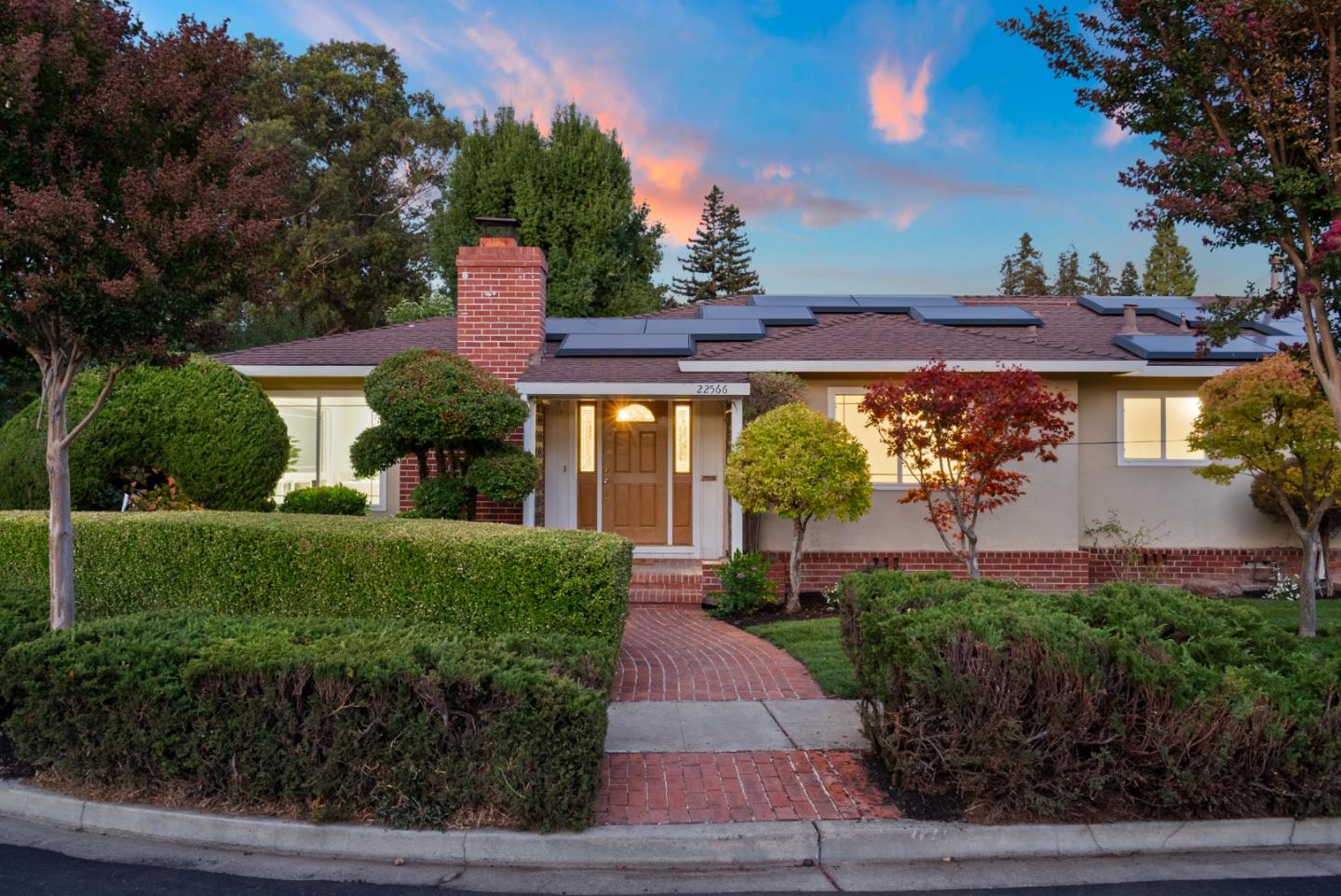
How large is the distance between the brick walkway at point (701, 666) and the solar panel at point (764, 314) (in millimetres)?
5507

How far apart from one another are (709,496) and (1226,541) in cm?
684

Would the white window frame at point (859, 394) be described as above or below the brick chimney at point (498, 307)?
below

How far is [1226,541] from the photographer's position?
1209 cm

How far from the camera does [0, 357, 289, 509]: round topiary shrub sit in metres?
10.2

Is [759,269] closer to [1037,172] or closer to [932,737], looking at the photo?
[1037,172]

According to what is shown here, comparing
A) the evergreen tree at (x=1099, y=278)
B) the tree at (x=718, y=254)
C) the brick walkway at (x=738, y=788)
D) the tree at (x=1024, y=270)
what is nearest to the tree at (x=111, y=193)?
the brick walkway at (x=738, y=788)

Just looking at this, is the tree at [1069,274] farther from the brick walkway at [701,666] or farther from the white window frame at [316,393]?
the brick walkway at [701,666]

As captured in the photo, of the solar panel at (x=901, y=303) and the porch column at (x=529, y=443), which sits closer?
the porch column at (x=529, y=443)

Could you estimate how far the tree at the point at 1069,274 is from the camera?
48.2 metres

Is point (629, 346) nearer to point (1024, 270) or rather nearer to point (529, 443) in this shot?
point (529, 443)

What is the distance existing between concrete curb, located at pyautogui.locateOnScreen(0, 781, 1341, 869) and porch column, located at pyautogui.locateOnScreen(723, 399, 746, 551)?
6767 mm

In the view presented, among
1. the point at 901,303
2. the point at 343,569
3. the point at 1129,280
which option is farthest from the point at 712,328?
the point at 1129,280

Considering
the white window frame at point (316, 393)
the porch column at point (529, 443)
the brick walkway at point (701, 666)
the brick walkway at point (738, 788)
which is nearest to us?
the brick walkway at point (738, 788)

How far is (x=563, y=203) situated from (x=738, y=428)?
16.9 m
